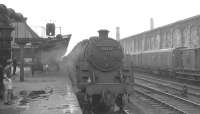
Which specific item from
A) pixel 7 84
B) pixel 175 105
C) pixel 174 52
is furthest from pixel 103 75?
pixel 174 52

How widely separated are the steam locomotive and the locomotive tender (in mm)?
11011

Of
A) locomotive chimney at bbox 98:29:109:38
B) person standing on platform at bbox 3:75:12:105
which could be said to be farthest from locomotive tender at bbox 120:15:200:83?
person standing on platform at bbox 3:75:12:105

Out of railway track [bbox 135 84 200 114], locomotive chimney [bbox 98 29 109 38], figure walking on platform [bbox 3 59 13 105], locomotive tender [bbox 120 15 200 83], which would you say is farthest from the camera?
locomotive tender [bbox 120 15 200 83]

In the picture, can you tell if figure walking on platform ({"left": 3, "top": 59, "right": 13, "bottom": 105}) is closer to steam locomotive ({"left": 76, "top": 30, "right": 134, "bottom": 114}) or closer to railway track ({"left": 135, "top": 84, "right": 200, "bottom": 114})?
steam locomotive ({"left": 76, "top": 30, "right": 134, "bottom": 114})

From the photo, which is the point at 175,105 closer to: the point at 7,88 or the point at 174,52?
the point at 7,88

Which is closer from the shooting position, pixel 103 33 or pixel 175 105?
pixel 103 33

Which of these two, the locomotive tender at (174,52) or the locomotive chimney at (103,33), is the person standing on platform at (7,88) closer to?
the locomotive chimney at (103,33)

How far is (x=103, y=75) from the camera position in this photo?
11578 mm

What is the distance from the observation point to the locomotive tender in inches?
885

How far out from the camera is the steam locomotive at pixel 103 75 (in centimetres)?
1101

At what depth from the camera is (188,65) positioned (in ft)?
74.7

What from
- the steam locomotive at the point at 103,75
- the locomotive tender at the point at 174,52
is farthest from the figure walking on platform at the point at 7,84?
the locomotive tender at the point at 174,52

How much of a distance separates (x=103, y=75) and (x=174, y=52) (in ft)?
48.7

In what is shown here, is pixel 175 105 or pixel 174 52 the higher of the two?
pixel 174 52
